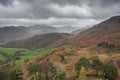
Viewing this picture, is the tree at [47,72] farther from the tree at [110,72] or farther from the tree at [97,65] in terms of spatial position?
the tree at [110,72]

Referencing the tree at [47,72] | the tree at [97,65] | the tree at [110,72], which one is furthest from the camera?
the tree at [47,72]

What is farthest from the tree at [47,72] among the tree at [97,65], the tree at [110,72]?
the tree at [110,72]

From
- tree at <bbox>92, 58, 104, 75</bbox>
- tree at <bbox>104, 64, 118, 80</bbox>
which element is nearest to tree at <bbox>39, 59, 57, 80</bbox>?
tree at <bbox>92, 58, 104, 75</bbox>

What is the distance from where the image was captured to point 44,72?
360ft

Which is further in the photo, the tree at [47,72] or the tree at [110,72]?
the tree at [47,72]

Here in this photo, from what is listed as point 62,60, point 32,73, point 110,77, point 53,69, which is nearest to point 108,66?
point 110,77

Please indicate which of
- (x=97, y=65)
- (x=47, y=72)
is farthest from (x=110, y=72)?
(x=47, y=72)

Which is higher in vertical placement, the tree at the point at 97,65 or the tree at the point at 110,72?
the tree at the point at 97,65

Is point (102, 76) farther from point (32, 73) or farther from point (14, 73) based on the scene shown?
point (14, 73)

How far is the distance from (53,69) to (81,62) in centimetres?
1450

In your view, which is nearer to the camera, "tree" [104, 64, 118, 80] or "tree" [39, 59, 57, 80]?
"tree" [104, 64, 118, 80]

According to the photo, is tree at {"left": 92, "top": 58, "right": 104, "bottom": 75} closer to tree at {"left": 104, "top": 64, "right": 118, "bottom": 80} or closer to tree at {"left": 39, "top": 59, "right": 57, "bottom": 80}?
tree at {"left": 104, "top": 64, "right": 118, "bottom": 80}

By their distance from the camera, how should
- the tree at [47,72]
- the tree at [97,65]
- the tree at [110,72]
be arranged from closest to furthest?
the tree at [110,72] < the tree at [97,65] < the tree at [47,72]

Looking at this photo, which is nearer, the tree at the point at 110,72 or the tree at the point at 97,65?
the tree at the point at 110,72
